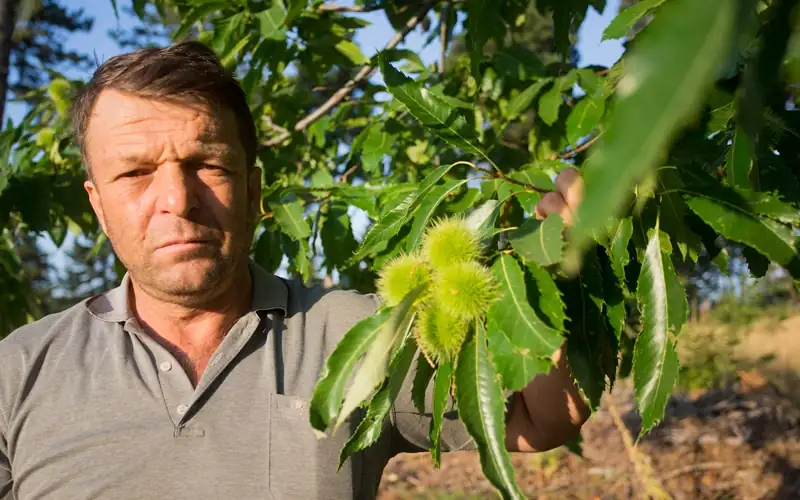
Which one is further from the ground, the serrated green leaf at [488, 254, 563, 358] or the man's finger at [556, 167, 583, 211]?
the man's finger at [556, 167, 583, 211]

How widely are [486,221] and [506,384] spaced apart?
301 millimetres

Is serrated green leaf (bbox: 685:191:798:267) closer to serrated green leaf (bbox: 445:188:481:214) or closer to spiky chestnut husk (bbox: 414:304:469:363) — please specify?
spiky chestnut husk (bbox: 414:304:469:363)

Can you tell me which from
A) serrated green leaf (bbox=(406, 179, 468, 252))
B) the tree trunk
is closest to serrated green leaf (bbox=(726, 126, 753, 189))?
serrated green leaf (bbox=(406, 179, 468, 252))

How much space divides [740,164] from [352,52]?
1.81m

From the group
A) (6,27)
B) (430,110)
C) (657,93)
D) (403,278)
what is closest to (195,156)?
(430,110)

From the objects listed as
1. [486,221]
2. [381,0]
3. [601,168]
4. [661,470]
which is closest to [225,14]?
[381,0]

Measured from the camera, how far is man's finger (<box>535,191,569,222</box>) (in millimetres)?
A: 933

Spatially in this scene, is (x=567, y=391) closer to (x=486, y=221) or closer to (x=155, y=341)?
(x=486, y=221)

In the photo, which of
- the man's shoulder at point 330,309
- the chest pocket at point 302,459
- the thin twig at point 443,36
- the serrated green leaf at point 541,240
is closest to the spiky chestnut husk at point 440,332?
the serrated green leaf at point 541,240

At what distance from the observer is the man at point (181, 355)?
1396 millimetres

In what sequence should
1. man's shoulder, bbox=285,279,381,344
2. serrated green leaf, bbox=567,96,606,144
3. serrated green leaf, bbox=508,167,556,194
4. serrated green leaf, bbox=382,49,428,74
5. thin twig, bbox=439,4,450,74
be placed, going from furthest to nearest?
thin twig, bbox=439,4,450,74
serrated green leaf, bbox=382,49,428,74
serrated green leaf, bbox=567,96,606,144
man's shoulder, bbox=285,279,381,344
serrated green leaf, bbox=508,167,556,194

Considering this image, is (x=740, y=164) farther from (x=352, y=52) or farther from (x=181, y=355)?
(x=352, y=52)

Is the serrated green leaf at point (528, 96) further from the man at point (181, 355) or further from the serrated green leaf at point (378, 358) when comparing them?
the serrated green leaf at point (378, 358)

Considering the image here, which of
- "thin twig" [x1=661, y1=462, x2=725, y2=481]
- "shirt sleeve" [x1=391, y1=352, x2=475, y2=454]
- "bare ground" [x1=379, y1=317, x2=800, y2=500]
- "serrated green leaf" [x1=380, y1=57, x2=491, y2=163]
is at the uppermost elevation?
"serrated green leaf" [x1=380, y1=57, x2=491, y2=163]
